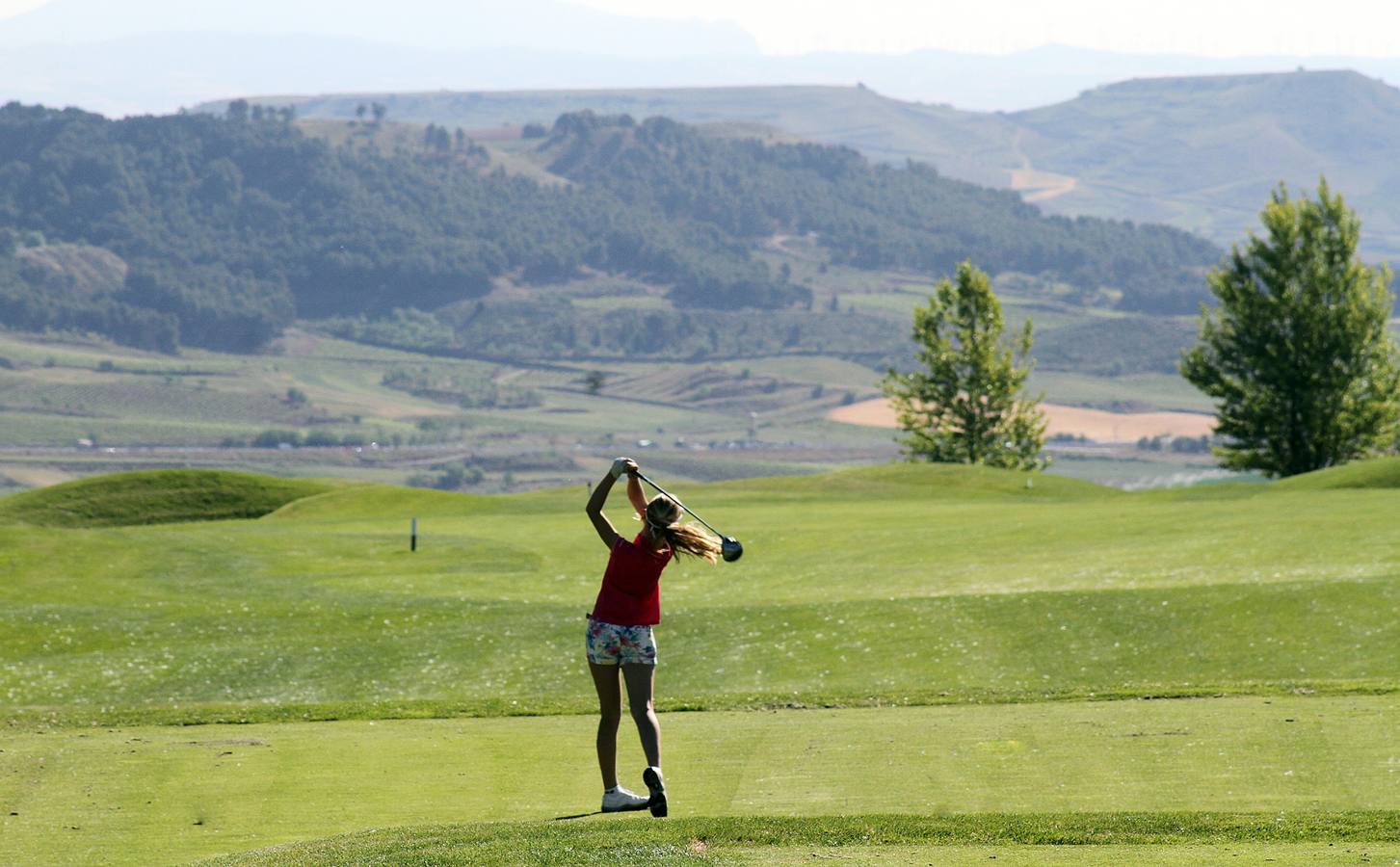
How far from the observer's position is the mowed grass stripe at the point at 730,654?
22.2 metres

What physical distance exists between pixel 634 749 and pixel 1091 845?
594 centimetres

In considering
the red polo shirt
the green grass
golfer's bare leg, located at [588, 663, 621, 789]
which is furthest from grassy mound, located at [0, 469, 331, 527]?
the red polo shirt

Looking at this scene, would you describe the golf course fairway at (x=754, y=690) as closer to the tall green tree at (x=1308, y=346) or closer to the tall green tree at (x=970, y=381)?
the tall green tree at (x=1308, y=346)

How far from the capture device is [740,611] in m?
28.3

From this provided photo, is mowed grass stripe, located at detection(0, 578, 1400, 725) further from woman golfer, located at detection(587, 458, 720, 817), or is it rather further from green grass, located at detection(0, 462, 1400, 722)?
woman golfer, located at detection(587, 458, 720, 817)

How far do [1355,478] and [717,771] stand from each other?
39480 millimetres

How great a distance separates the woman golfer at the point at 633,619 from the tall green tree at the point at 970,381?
7147 centimetres

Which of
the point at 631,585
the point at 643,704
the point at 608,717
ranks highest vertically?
the point at 631,585

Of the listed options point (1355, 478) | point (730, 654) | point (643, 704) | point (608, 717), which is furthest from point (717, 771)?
point (1355, 478)

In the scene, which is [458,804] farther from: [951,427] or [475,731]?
[951,427]

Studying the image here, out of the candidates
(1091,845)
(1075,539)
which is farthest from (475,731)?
(1075,539)

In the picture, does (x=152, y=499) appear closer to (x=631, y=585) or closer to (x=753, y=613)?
(x=753, y=613)

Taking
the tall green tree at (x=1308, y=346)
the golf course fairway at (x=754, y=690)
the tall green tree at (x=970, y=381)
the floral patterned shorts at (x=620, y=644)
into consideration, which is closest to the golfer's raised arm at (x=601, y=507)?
the floral patterned shorts at (x=620, y=644)

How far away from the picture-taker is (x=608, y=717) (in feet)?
46.2
